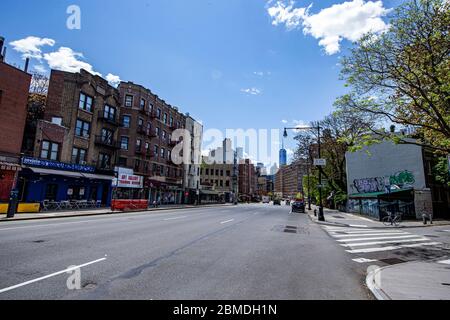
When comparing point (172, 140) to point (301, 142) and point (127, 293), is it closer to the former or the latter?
point (301, 142)

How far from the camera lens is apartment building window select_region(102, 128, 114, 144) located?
31.3 meters

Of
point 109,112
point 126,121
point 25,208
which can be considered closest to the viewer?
point 25,208

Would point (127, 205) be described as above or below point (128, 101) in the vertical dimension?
below

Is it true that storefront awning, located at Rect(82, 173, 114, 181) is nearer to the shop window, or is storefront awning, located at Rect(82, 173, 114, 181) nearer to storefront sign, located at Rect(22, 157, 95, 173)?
storefront sign, located at Rect(22, 157, 95, 173)

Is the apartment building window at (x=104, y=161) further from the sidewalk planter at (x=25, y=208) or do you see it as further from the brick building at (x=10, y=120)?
the sidewalk planter at (x=25, y=208)

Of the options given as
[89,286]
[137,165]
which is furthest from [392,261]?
[137,165]

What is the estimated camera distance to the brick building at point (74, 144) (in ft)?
75.9

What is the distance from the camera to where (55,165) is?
2391 centimetres

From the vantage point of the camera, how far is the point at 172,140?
4666cm

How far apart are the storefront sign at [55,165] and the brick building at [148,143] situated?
6.99 metres

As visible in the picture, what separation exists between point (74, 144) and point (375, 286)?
30.1 meters

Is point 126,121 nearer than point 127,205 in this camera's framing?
No

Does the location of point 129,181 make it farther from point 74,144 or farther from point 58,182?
point 58,182

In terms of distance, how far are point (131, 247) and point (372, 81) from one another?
14248 mm
